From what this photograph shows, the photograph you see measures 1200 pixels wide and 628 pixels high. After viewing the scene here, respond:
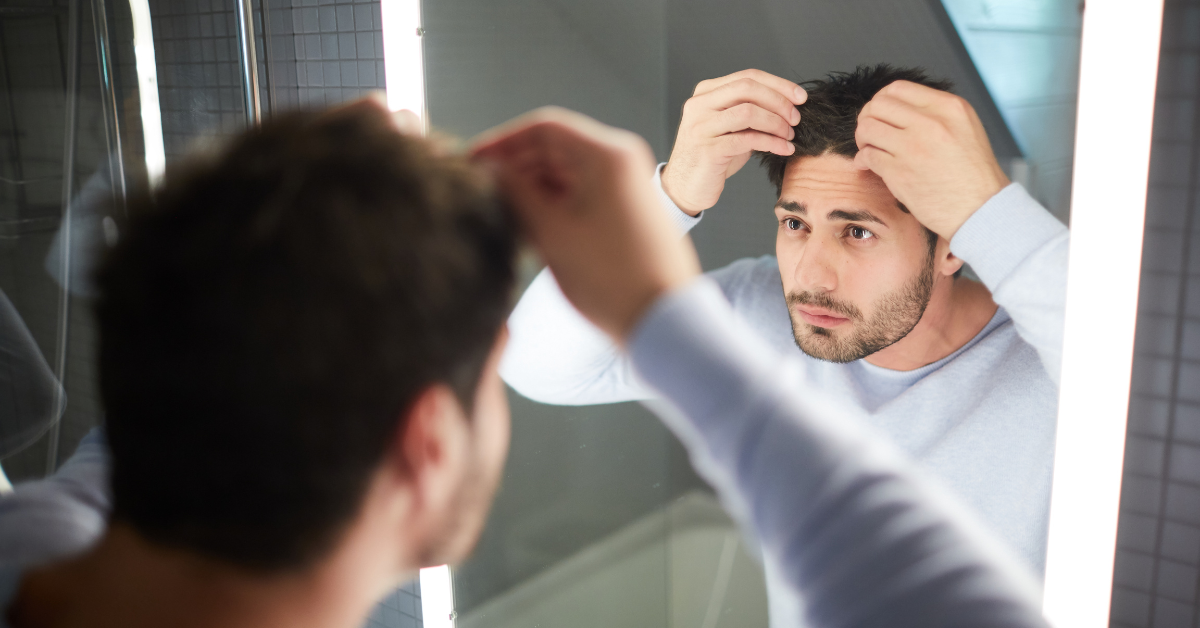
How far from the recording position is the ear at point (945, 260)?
33.4 inches

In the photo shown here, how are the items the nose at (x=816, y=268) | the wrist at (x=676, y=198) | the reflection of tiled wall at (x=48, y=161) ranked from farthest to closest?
the reflection of tiled wall at (x=48, y=161)
the wrist at (x=676, y=198)
the nose at (x=816, y=268)

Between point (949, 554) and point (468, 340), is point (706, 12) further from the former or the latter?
point (949, 554)

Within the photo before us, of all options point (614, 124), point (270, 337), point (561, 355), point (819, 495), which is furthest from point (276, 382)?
point (614, 124)

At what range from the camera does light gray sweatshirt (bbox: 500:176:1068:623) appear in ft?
2.63

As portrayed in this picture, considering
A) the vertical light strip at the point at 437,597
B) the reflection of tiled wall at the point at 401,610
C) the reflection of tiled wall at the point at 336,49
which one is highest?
the reflection of tiled wall at the point at 336,49

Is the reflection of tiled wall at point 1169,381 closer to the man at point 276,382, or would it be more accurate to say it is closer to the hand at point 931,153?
the hand at point 931,153

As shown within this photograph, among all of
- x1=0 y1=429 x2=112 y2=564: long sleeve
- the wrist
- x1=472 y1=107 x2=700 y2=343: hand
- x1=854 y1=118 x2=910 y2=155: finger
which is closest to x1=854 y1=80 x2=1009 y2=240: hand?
x1=854 y1=118 x2=910 y2=155: finger

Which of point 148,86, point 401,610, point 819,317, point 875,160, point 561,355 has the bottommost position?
point 401,610

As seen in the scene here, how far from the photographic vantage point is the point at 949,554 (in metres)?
0.34

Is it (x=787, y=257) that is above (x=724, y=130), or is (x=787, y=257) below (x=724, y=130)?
below

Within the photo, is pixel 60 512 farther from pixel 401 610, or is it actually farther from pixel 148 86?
pixel 401 610

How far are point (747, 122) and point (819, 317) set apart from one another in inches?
10.9

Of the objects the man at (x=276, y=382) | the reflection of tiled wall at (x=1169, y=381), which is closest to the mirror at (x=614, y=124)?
the reflection of tiled wall at (x=1169, y=381)

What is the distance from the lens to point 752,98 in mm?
985
